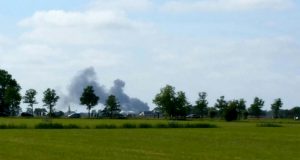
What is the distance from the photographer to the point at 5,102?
6147 inches

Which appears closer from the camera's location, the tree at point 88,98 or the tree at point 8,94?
the tree at point 8,94

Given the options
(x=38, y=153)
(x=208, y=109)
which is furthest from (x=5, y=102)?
(x=38, y=153)

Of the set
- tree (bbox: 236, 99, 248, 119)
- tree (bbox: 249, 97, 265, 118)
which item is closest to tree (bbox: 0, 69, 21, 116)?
tree (bbox: 236, 99, 248, 119)

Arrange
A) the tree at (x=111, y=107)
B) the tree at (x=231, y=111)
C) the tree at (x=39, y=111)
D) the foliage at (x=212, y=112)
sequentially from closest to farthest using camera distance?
the tree at (x=231, y=111) → the tree at (x=111, y=107) → the tree at (x=39, y=111) → the foliage at (x=212, y=112)

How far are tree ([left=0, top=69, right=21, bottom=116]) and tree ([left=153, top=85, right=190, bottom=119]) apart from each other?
121ft

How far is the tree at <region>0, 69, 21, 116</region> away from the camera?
149750 millimetres

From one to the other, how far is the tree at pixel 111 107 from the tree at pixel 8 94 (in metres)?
24.1

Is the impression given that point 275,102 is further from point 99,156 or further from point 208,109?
point 99,156

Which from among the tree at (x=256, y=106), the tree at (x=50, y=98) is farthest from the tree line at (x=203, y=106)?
the tree at (x=50, y=98)

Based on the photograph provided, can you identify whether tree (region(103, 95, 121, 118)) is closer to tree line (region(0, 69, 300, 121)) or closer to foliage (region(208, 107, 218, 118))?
tree line (region(0, 69, 300, 121))

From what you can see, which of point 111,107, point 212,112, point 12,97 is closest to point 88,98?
point 111,107

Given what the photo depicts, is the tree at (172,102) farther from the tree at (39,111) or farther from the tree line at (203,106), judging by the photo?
the tree at (39,111)

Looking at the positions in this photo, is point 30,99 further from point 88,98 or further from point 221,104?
point 221,104

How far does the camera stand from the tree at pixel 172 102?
154 meters
